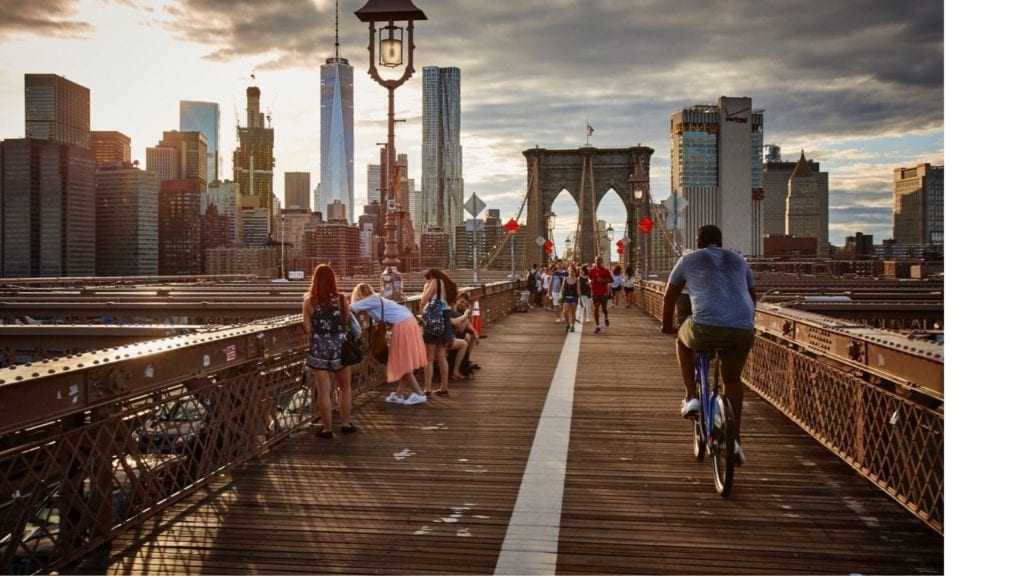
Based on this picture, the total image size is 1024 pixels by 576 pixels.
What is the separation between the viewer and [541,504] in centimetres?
491

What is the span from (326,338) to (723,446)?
10.9 ft

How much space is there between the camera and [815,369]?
6.70 metres

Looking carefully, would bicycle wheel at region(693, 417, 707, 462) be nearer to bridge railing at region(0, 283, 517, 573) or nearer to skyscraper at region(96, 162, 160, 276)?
bridge railing at region(0, 283, 517, 573)

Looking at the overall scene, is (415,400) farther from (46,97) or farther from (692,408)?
(46,97)

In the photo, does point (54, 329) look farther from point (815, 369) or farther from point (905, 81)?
point (905, 81)

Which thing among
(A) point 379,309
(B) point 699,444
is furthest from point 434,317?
(B) point 699,444

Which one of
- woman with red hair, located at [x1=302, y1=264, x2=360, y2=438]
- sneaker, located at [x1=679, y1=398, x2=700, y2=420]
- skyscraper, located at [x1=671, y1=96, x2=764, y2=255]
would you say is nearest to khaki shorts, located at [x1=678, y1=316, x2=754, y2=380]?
sneaker, located at [x1=679, y1=398, x2=700, y2=420]

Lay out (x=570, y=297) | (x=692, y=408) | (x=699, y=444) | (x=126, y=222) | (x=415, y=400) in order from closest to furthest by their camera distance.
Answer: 1. (x=692, y=408)
2. (x=699, y=444)
3. (x=415, y=400)
4. (x=570, y=297)
5. (x=126, y=222)

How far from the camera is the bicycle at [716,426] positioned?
16.4ft

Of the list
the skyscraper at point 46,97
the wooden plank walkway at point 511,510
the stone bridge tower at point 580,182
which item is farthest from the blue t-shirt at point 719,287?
the stone bridge tower at point 580,182

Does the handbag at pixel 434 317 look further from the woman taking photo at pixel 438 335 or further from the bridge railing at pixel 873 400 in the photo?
the bridge railing at pixel 873 400

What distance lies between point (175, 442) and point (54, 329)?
7119 millimetres

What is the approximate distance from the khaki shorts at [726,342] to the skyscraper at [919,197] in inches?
53.3
